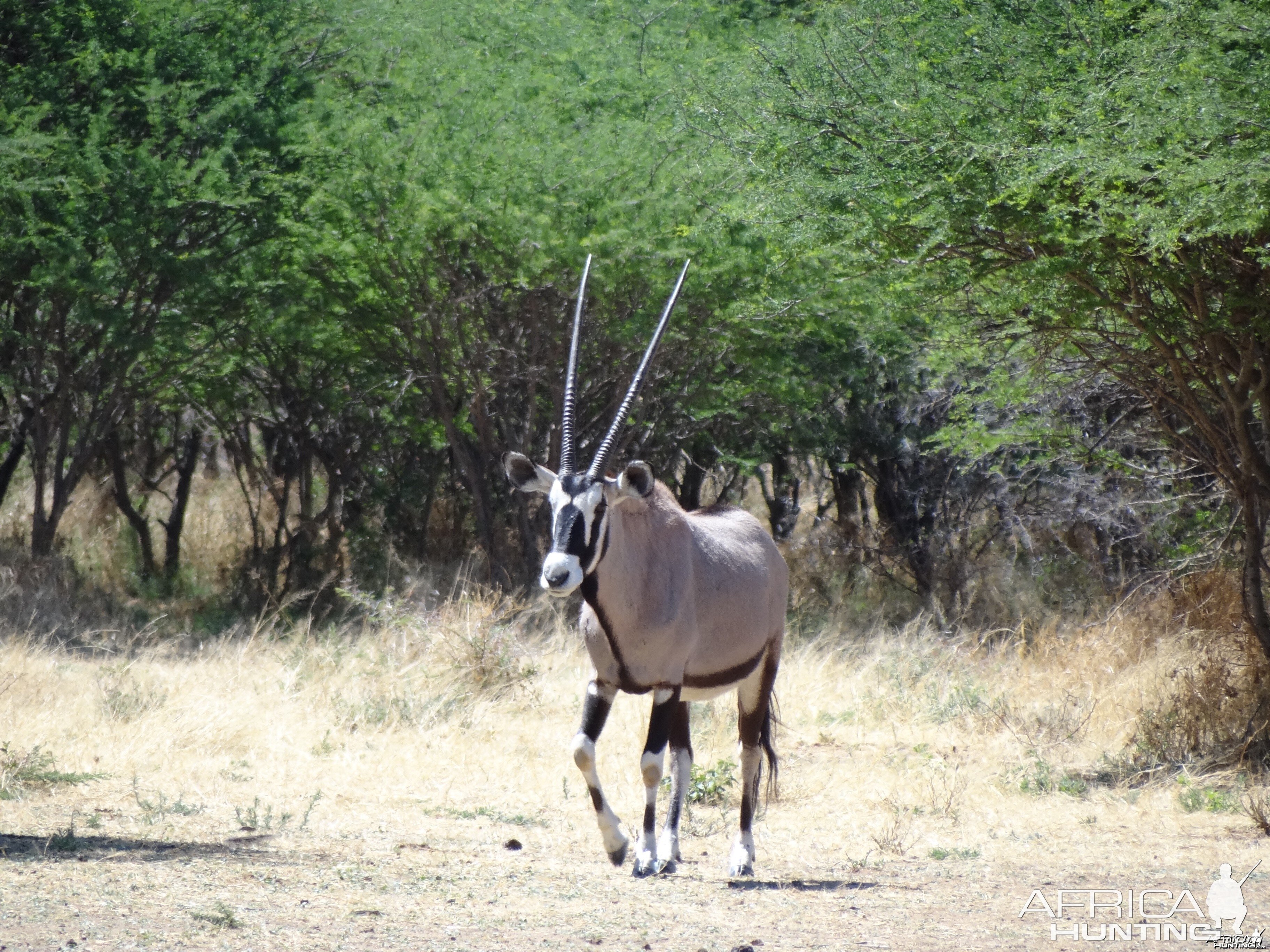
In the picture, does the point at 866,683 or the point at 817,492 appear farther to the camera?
the point at 817,492

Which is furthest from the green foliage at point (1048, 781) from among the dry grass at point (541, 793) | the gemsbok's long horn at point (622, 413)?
the gemsbok's long horn at point (622, 413)

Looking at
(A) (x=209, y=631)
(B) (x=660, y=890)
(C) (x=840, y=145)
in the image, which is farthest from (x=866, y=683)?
(A) (x=209, y=631)

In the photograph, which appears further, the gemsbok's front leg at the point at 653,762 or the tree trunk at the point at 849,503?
the tree trunk at the point at 849,503

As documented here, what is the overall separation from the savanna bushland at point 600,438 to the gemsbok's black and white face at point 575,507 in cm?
130

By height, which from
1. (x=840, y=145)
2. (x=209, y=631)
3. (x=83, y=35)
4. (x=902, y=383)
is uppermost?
(x=83, y=35)

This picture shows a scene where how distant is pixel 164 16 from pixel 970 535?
1006cm

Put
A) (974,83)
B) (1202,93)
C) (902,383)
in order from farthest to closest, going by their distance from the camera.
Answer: (902,383), (974,83), (1202,93)

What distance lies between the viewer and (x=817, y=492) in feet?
55.2

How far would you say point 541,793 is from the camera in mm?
7984

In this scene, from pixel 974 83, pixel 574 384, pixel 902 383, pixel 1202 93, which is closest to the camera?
pixel 574 384

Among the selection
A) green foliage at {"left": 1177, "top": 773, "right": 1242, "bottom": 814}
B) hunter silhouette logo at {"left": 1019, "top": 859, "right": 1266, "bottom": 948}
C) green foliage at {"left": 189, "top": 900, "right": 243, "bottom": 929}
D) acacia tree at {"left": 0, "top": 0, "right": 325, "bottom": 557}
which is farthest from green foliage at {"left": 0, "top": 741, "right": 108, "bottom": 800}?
green foliage at {"left": 1177, "top": 773, "right": 1242, "bottom": 814}

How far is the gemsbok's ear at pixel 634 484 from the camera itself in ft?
18.9

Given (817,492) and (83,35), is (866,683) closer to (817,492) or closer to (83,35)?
(817,492)

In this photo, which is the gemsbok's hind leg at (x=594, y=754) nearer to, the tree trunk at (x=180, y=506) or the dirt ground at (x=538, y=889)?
the dirt ground at (x=538, y=889)
